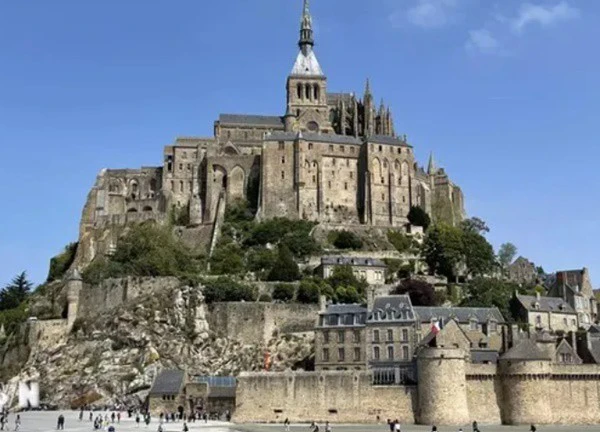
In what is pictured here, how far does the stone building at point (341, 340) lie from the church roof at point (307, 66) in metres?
57.1

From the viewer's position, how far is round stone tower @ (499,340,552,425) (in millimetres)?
55031

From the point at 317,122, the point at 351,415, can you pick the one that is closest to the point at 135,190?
the point at 317,122

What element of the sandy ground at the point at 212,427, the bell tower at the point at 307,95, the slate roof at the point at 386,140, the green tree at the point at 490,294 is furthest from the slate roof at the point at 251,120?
the sandy ground at the point at 212,427

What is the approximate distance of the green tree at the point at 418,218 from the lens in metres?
96.3

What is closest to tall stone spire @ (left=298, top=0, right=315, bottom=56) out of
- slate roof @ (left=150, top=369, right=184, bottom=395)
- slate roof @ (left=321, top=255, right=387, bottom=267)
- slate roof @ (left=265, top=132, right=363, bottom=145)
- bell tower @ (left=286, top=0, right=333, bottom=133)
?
bell tower @ (left=286, top=0, right=333, bottom=133)

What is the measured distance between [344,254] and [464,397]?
32783mm

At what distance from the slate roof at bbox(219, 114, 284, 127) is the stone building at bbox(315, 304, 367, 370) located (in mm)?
51548

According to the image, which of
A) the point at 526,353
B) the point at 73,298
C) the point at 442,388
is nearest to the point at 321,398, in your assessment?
the point at 442,388

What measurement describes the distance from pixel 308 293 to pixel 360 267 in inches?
389

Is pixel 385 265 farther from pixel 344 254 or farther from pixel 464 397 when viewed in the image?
pixel 464 397

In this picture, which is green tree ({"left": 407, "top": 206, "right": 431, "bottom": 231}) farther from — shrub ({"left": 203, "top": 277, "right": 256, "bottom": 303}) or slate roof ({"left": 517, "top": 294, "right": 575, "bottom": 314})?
shrub ({"left": 203, "top": 277, "right": 256, "bottom": 303})

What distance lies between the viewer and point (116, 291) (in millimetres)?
74125

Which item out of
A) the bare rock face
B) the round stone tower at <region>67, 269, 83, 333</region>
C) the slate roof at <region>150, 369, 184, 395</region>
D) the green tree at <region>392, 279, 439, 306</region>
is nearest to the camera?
the slate roof at <region>150, 369, 184, 395</region>

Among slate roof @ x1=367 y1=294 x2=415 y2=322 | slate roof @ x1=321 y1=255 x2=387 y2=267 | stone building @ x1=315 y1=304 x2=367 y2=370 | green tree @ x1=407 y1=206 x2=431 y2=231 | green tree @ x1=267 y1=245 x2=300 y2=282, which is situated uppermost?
green tree @ x1=407 y1=206 x2=431 y2=231
